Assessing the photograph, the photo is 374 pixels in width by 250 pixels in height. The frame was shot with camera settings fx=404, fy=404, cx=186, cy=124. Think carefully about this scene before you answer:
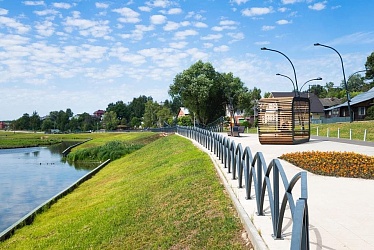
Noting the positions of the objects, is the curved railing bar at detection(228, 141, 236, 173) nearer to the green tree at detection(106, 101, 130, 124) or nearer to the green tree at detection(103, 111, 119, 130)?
the green tree at detection(103, 111, 119, 130)

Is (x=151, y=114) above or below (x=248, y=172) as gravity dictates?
above

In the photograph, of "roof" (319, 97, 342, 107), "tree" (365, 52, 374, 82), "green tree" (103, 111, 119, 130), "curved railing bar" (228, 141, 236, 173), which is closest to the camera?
"curved railing bar" (228, 141, 236, 173)

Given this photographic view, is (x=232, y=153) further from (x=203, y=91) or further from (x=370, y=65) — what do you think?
(x=370, y=65)

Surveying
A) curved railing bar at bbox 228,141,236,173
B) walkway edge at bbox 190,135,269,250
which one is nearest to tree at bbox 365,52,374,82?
curved railing bar at bbox 228,141,236,173

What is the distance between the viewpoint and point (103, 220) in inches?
400

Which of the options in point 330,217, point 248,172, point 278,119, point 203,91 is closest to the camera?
point 330,217

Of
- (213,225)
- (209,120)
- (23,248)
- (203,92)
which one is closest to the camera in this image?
(213,225)

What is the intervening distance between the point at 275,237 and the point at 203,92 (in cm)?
5012

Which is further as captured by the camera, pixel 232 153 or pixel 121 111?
pixel 121 111

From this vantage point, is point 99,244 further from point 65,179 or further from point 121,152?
point 121,152

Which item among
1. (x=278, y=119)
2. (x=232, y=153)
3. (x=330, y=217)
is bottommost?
(x=330, y=217)

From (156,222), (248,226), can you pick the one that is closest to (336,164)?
(156,222)

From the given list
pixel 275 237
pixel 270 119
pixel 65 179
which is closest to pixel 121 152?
pixel 65 179

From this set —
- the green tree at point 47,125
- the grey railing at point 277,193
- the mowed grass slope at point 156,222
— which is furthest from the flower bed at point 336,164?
the green tree at point 47,125
